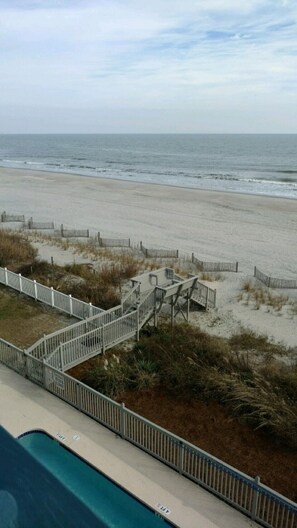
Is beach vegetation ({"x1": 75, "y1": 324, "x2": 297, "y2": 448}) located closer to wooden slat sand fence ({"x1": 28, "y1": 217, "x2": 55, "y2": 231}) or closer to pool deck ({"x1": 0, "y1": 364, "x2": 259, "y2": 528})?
pool deck ({"x1": 0, "y1": 364, "x2": 259, "y2": 528})

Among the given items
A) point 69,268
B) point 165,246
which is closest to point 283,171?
point 165,246

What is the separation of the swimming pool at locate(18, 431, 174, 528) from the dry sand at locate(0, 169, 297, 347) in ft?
28.7

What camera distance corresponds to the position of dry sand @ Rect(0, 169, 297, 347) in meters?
19.2

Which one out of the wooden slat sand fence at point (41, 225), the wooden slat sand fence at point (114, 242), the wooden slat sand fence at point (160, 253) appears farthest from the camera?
the wooden slat sand fence at point (41, 225)

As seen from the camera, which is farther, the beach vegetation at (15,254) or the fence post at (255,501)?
the beach vegetation at (15,254)

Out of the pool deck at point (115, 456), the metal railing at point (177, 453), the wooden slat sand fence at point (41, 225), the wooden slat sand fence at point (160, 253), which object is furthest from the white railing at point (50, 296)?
the wooden slat sand fence at point (41, 225)

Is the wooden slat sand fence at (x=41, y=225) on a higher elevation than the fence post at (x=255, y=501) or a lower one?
lower

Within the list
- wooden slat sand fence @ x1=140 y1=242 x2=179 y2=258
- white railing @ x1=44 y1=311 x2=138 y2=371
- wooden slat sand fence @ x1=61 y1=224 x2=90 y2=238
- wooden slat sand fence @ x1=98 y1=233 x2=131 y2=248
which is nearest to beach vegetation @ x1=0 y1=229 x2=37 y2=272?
wooden slat sand fence @ x1=98 y1=233 x2=131 y2=248

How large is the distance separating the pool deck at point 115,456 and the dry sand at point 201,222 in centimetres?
776

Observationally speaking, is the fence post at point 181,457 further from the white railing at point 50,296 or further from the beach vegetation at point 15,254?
the beach vegetation at point 15,254

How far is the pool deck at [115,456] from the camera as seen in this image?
27.2 feet

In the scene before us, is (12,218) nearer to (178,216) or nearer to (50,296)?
(178,216)

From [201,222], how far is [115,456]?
31392 millimetres

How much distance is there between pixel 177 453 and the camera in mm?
9375
